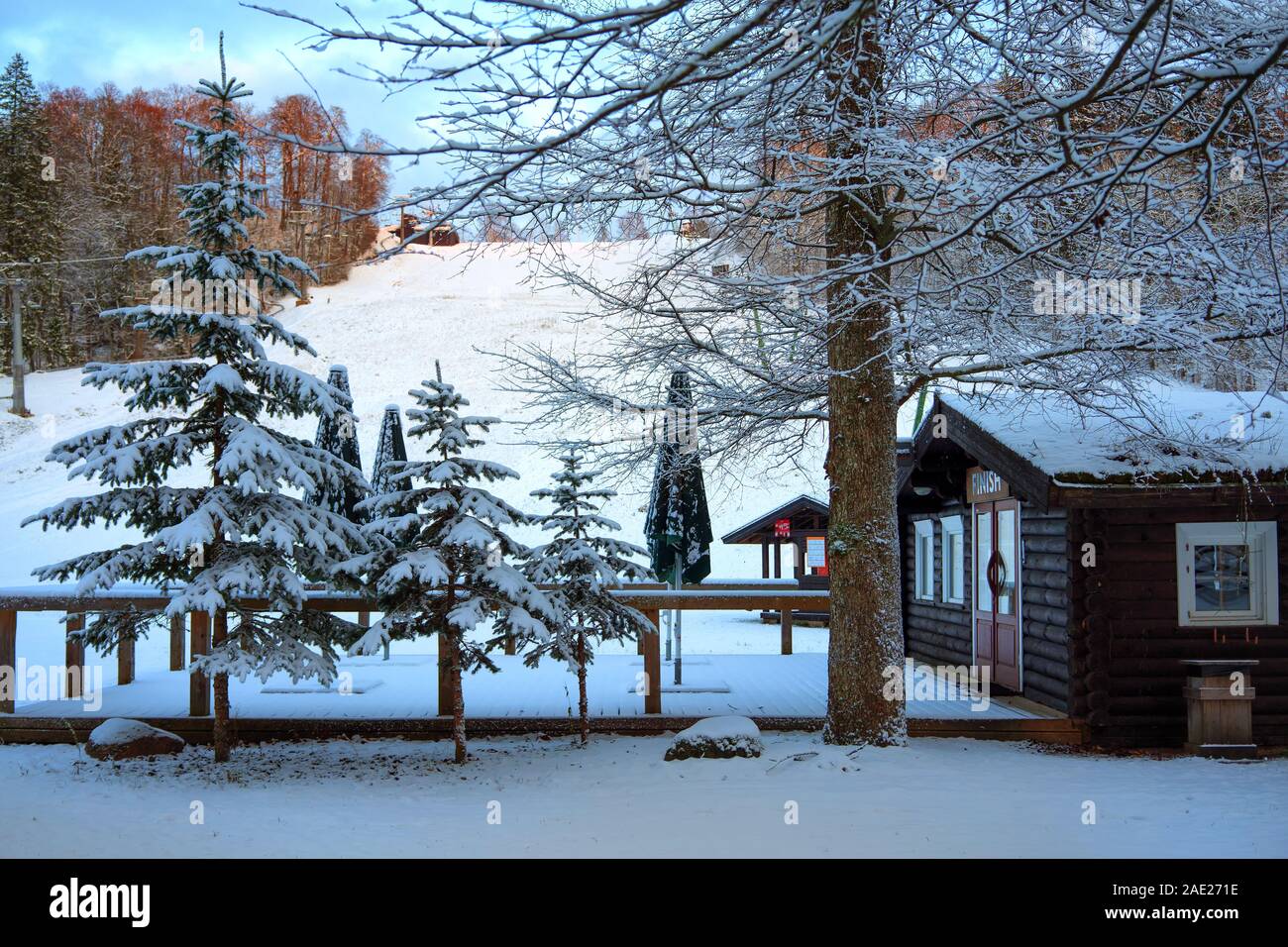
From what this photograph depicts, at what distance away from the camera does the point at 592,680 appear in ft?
42.9

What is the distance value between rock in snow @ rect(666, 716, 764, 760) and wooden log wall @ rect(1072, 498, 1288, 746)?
12.3 feet

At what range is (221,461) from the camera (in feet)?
27.9

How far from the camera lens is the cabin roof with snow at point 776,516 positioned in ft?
84.9

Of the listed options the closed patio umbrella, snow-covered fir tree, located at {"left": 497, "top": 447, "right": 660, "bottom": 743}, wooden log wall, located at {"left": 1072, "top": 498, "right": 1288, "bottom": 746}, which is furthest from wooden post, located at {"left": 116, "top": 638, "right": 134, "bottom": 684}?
wooden log wall, located at {"left": 1072, "top": 498, "right": 1288, "bottom": 746}

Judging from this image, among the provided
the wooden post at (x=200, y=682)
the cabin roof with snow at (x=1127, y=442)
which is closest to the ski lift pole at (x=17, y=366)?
the wooden post at (x=200, y=682)

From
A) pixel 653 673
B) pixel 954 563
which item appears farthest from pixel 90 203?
pixel 653 673

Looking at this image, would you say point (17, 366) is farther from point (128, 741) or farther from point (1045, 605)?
point (1045, 605)

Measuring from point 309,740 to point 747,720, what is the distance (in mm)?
4833

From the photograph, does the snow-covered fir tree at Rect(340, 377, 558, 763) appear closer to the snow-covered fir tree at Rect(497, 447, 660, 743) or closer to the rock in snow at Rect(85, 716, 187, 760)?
the snow-covered fir tree at Rect(497, 447, 660, 743)

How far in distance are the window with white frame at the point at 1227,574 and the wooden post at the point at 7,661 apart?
12.9m

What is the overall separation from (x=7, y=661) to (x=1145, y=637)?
41.7 ft

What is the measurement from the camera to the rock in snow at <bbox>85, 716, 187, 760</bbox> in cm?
962
